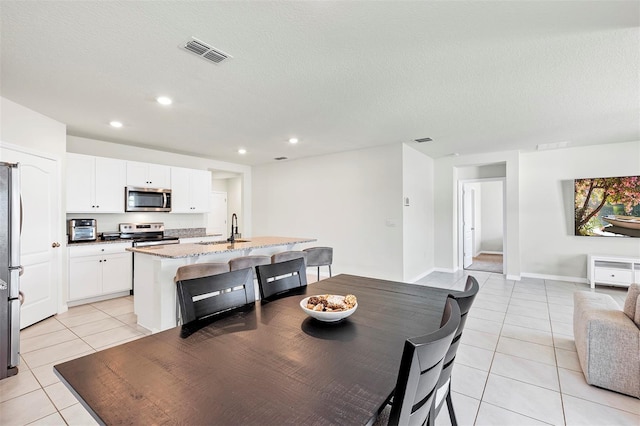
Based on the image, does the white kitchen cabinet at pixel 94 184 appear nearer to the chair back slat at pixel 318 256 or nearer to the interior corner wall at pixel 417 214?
the chair back slat at pixel 318 256

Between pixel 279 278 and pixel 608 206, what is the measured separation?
618 cm

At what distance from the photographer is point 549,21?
191 centimetres

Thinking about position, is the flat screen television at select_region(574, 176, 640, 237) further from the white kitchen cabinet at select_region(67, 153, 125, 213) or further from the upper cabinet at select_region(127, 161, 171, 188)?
the white kitchen cabinet at select_region(67, 153, 125, 213)

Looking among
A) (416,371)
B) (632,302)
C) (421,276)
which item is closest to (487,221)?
(421,276)

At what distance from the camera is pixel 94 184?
4.45 metres

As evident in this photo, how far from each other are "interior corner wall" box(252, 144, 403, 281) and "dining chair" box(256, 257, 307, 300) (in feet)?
10.4

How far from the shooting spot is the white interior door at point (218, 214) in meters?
8.12

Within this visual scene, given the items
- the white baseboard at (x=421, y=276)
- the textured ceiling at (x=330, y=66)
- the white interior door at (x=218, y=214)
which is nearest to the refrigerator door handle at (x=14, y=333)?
the textured ceiling at (x=330, y=66)

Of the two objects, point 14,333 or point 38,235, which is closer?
point 14,333

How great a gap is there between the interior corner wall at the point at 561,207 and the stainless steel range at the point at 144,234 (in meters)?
6.76

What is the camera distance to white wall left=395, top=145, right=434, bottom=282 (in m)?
5.14

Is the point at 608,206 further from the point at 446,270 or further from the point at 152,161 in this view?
the point at 152,161

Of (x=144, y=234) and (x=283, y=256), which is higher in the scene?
(x=144, y=234)

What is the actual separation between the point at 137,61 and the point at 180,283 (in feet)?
6.29
